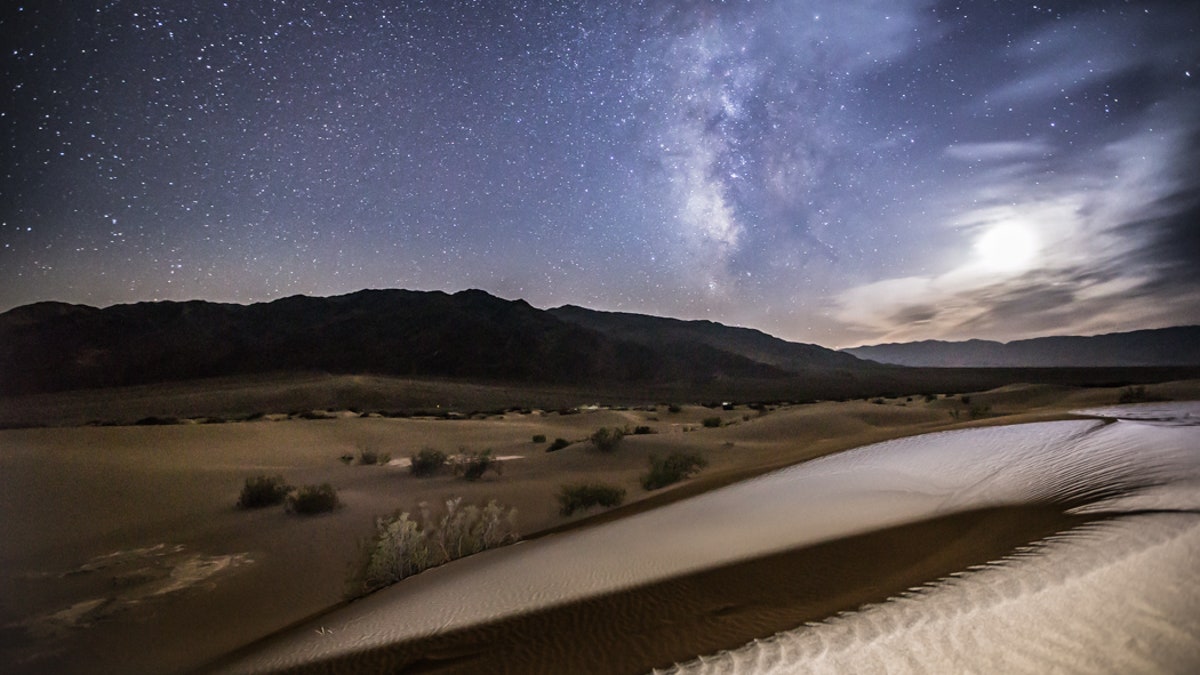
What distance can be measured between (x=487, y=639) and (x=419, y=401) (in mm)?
54865

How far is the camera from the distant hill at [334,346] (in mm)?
83688

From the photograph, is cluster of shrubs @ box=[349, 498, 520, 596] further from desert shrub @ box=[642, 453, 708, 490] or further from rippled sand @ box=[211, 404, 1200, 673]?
desert shrub @ box=[642, 453, 708, 490]

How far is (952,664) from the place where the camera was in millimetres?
2217

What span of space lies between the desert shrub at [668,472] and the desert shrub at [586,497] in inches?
64.6

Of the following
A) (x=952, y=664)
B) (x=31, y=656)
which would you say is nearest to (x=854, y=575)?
(x=952, y=664)

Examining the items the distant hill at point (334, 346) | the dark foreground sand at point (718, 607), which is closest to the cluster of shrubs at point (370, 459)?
the dark foreground sand at point (718, 607)

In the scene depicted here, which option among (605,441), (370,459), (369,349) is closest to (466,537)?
(605,441)

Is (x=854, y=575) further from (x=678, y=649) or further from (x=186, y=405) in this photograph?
(x=186, y=405)

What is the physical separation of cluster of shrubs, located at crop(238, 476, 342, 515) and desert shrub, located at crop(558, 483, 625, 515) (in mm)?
4196

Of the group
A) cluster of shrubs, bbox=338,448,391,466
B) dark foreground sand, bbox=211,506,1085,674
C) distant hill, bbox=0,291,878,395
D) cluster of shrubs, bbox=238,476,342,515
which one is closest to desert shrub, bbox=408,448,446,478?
cluster of shrubs, bbox=338,448,391,466

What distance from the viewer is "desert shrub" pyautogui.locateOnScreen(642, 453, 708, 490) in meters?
12.2

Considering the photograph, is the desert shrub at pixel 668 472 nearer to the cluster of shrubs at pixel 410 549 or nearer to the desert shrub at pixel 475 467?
the desert shrub at pixel 475 467

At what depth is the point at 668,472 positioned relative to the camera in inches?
487

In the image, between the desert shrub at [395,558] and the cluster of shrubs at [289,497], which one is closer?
the desert shrub at [395,558]
